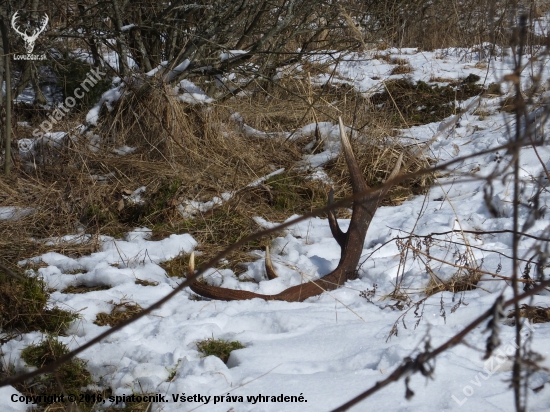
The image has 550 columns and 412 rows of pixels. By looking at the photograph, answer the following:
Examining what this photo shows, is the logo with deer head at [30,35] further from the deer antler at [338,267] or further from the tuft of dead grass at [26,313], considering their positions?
the deer antler at [338,267]

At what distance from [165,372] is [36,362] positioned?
605 millimetres

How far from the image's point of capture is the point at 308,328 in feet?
8.84

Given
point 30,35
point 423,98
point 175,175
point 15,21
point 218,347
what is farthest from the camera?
point 423,98

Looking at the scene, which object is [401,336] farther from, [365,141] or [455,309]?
[365,141]

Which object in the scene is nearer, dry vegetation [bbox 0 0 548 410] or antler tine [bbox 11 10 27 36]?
dry vegetation [bbox 0 0 548 410]

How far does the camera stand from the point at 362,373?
226 centimetres

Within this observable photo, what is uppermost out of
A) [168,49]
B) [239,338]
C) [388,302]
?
[168,49]

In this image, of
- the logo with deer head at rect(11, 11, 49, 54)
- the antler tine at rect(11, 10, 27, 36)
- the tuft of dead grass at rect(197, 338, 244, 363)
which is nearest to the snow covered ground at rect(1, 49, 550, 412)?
the tuft of dead grass at rect(197, 338, 244, 363)

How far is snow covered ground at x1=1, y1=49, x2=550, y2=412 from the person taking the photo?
83.9 inches

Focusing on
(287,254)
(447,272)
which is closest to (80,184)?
(287,254)

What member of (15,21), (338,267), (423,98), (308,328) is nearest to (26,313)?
(308,328)

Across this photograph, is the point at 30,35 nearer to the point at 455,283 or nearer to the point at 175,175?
the point at 175,175

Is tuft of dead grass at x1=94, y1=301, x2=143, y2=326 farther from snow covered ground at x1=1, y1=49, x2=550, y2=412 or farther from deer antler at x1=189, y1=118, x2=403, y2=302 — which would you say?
A: deer antler at x1=189, y1=118, x2=403, y2=302

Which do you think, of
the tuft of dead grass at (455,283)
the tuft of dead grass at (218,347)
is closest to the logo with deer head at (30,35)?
the tuft of dead grass at (218,347)
